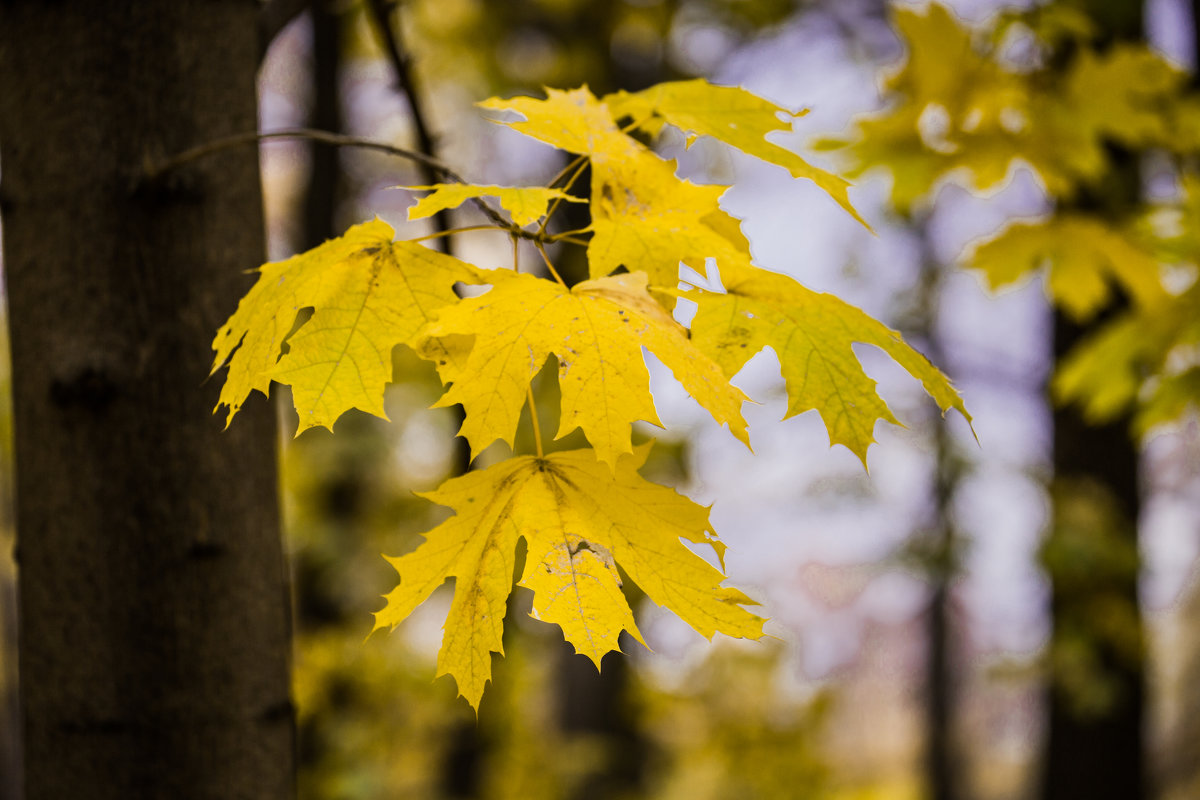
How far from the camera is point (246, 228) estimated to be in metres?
1.06

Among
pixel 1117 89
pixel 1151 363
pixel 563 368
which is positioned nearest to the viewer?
pixel 563 368

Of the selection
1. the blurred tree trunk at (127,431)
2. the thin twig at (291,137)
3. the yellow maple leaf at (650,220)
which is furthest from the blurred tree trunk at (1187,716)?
the thin twig at (291,137)

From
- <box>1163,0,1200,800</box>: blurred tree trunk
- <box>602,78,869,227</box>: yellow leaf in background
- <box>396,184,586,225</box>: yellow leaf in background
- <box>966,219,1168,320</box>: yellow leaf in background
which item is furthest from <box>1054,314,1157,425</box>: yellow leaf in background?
<box>1163,0,1200,800</box>: blurred tree trunk

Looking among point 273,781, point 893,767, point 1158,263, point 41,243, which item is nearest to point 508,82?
point 1158,263

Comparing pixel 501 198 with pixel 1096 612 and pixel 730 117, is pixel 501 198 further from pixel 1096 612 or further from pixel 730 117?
pixel 1096 612

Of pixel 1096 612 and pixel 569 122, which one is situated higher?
pixel 569 122

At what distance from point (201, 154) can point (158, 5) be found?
271 millimetres

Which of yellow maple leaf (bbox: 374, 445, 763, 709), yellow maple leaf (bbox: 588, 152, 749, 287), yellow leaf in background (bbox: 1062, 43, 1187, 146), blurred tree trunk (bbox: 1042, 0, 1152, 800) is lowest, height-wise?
blurred tree trunk (bbox: 1042, 0, 1152, 800)

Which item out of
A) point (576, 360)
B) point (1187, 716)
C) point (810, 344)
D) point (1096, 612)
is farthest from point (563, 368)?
point (1187, 716)

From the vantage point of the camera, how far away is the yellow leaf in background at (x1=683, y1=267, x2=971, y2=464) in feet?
2.63

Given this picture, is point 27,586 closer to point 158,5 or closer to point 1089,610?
point 158,5

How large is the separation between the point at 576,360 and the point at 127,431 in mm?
648

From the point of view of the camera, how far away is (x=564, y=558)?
2.48 ft

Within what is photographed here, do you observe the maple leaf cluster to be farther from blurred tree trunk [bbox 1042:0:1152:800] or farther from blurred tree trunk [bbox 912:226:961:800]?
blurred tree trunk [bbox 912:226:961:800]
